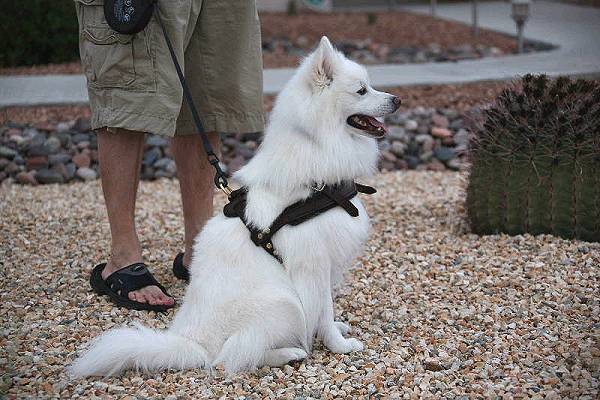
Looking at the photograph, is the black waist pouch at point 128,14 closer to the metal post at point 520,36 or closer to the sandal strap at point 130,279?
the sandal strap at point 130,279

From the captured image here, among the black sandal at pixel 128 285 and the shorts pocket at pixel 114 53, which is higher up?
the shorts pocket at pixel 114 53

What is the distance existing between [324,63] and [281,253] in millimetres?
727

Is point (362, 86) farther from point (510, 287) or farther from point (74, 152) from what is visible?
point (74, 152)

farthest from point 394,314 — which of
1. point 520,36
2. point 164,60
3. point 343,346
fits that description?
point 520,36

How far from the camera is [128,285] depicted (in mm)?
3768

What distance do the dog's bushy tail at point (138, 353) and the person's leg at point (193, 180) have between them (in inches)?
41.4

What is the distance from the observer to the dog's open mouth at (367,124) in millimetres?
3129

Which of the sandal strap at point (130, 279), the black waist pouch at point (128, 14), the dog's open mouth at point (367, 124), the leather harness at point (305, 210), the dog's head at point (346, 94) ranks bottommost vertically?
the sandal strap at point (130, 279)

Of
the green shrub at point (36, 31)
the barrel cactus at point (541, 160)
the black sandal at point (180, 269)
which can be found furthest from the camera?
the green shrub at point (36, 31)

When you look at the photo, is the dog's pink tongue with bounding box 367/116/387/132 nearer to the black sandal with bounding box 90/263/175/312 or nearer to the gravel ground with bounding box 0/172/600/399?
the gravel ground with bounding box 0/172/600/399

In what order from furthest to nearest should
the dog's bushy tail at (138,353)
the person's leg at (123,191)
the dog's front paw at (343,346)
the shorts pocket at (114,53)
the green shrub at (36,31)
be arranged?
the green shrub at (36,31)
the person's leg at (123,191)
the shorts pocket at (114,53)
the dog's front paw at (343,346)
the dog's bushy tail at (138,353)

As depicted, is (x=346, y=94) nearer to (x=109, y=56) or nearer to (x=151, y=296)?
(x=109, y=56)

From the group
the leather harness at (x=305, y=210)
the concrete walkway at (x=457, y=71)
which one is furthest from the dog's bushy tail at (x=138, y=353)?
the concrete walkway at (x=457, y=71)

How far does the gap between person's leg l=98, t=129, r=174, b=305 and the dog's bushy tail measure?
702mm
